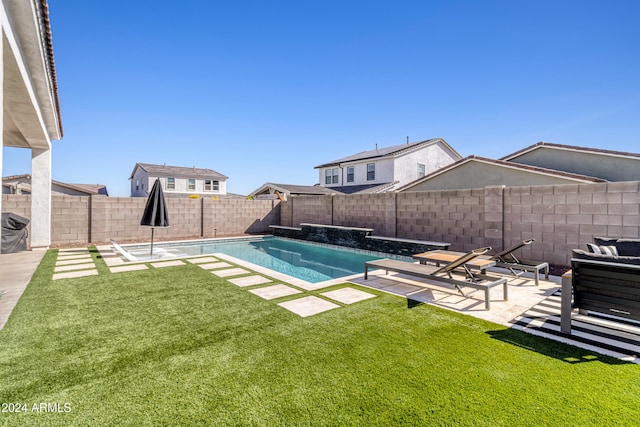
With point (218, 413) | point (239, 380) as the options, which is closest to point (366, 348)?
point (239, 380)

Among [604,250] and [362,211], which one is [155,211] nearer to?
[362,211]

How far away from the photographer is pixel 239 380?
9.37 ft

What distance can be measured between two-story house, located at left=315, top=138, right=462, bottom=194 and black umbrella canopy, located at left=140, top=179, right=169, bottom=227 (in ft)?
53.9

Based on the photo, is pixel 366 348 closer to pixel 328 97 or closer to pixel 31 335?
pixel 31 335

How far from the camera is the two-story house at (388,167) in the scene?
23.9 meters

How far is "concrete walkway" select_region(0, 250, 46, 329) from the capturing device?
16.2 feet

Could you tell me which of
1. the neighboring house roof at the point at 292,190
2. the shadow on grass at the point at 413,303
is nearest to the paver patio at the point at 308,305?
the shadow on grass at the point at 413,303

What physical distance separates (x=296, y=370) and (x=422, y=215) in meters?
9.27

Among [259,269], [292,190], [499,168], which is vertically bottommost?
[259,269]

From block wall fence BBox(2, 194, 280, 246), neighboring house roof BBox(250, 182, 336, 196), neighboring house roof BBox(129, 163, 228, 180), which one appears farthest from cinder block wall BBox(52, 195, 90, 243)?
neighboring house roof BBox(129, 163, 228, 180)

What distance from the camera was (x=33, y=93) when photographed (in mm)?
7207

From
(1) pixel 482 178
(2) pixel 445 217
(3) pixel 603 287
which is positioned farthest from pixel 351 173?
(3) pixel 603 287

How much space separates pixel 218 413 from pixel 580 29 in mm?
16047

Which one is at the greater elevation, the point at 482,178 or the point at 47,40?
the point at 47,40
